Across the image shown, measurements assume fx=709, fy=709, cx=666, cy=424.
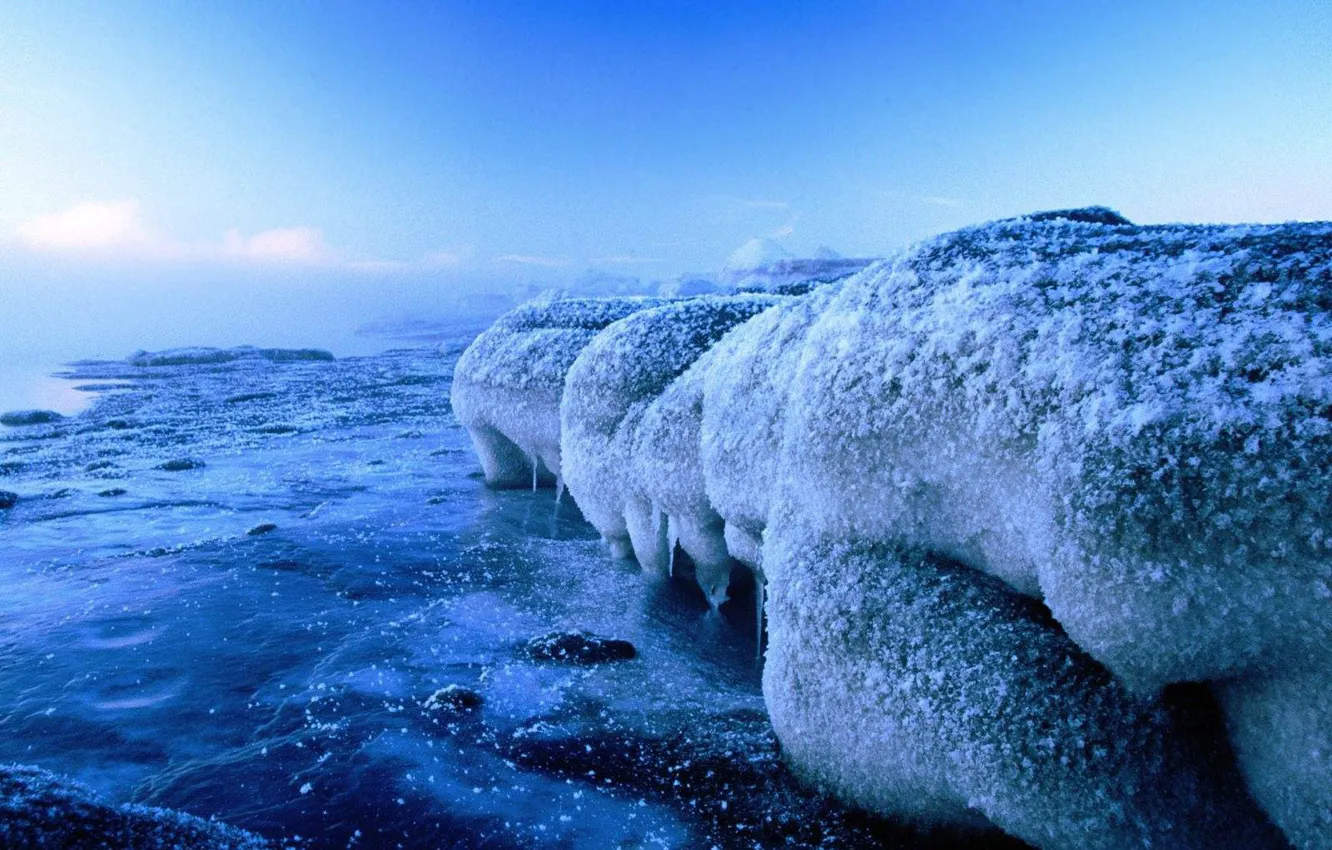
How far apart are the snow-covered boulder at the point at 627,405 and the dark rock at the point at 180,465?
7.83m

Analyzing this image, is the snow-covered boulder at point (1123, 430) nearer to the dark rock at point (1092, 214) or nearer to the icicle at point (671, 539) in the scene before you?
the dark rock at point (1092, 214)

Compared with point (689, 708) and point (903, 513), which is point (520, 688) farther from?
point (903, 513)

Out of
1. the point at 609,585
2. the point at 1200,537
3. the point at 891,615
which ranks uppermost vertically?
the point at 1200,537

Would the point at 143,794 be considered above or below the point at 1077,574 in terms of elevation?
below

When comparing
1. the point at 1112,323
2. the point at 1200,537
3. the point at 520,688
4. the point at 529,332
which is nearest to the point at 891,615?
the point at 1200,537

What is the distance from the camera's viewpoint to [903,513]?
3.47 m

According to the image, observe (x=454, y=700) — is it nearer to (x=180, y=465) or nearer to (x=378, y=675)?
(x=378, y=675)

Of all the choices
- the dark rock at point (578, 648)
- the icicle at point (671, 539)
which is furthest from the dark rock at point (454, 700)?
the icicle at point (671, 539)

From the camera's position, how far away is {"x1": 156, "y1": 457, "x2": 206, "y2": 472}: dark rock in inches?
459

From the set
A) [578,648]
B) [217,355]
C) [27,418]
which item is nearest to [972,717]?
[578,648]

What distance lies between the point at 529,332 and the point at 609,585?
4.64 metres

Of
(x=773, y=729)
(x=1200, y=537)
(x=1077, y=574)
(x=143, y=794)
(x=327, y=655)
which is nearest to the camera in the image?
(x=1200, y=537)

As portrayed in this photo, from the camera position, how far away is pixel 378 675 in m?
4.93

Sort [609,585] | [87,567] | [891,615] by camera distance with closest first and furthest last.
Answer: [891,615]
[609,585]
[87,567]
